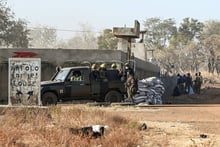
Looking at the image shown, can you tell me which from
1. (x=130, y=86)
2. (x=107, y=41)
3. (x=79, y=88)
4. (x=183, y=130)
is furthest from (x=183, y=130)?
(x=107, y=41)

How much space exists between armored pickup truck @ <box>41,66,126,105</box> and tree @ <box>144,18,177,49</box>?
70653 mm

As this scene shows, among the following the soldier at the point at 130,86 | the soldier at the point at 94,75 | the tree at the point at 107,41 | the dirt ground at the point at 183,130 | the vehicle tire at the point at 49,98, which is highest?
the tree at the point at 107,41

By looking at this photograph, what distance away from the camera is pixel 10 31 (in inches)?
2420

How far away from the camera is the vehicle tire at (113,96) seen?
74.1ft

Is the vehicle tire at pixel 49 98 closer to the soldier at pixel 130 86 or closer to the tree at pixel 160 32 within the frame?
the soldier at pixel 130 86

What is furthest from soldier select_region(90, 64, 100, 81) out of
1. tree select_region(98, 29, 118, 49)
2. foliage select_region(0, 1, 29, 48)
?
tree select_region(98, 29, 118, 49)

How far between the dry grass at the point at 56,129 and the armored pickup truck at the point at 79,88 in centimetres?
815

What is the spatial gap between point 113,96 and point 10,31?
41.3 m

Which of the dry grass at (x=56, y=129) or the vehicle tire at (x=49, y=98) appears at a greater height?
the vehicle tire at (x=49, y=98)

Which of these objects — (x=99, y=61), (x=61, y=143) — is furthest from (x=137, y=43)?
(x=61, y=143)

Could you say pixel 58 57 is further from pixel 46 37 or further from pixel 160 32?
pixel 46 37

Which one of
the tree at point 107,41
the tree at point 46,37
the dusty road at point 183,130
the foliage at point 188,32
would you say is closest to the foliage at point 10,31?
the tree at point 107,41

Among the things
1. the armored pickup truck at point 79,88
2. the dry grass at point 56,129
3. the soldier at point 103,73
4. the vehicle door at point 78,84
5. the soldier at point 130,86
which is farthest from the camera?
the soldier at point 103,73

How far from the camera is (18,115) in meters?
11.5
